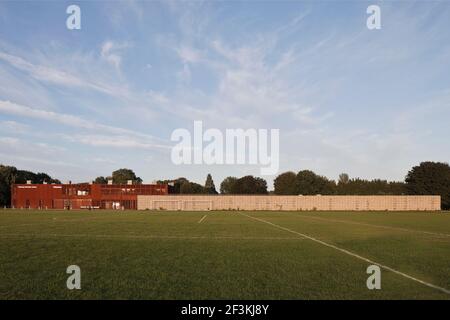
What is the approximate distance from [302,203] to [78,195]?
5391cm

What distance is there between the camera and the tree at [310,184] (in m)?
136

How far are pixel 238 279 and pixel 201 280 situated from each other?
91 cm

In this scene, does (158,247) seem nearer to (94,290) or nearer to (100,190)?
(94,290)

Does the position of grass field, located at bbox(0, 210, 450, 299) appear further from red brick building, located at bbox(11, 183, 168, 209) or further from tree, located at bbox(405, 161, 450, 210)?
tree, located at bbox(405, 161, 450, 210)

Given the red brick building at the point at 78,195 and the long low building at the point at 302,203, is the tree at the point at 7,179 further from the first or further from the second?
the long low building at the point at 302,203

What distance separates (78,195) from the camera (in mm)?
105688

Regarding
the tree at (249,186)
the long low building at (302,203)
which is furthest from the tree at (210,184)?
the long low building at (302,203)

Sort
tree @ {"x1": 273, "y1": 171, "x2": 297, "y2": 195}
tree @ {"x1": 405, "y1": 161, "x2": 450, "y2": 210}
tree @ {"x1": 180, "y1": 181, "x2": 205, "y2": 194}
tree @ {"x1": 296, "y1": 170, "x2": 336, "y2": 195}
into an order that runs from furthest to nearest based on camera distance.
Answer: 1. tree @ {"x1": 180, "y1": 181, "x2": 205, "y2": 194}
2. tree @ {"x1": 273, "y1": 171, "x2": 297, "y2": 195}
3. tree @ {"x1": 296, "y1": 170, "x2": 336, "y2": 195}
4. tree @ {"x1": 405, "y1": 161, "x2": 450, "y2": 210}

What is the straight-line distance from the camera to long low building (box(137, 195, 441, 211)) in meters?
91.9

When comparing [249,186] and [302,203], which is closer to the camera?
[302,203]

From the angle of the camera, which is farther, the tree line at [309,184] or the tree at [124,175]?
the tree at [124,175]

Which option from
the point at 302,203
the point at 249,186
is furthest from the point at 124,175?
the point at 302,203

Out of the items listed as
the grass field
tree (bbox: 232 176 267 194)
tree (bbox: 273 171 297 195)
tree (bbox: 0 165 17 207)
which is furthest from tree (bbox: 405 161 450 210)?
tree (bbox: 0 165 17 207)

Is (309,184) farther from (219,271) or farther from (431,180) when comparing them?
(219,271)
